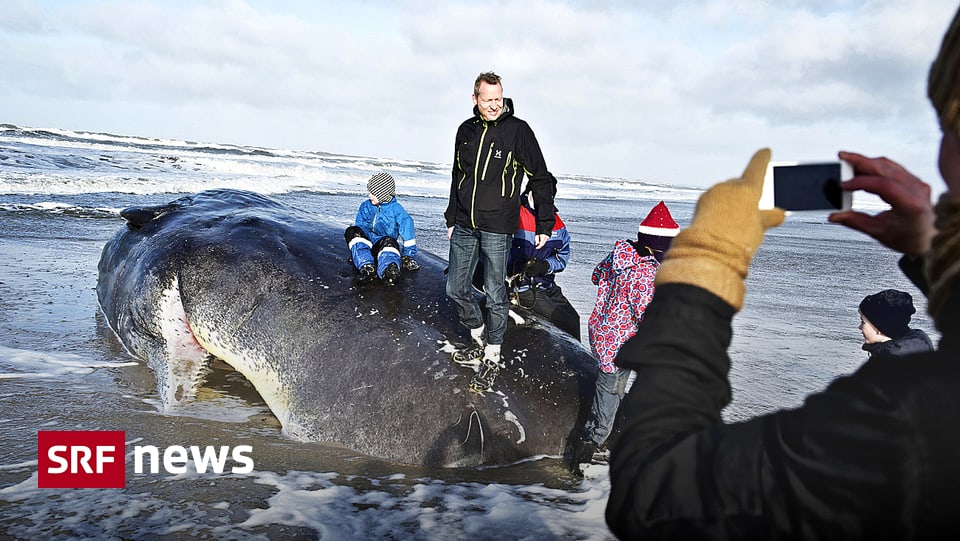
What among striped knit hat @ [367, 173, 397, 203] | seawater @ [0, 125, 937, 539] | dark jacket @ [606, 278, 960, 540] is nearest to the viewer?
dark jacket @ [606, 278, 960, 540]

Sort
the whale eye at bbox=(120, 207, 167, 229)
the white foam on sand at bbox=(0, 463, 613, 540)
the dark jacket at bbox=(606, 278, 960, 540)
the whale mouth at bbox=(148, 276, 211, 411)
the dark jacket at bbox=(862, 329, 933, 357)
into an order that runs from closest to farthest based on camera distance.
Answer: the dark jacket at bbox=(606, 278, 960, 540) < the white foam on sand at bbox=(0, 463, 613, 540) < the dark jacket at bbox=(862, 329, 933, 357) < the whale mouth at bbox=(148, 276, 211, 411) < the whale eye at bbox=(120, 207, 167, 229)

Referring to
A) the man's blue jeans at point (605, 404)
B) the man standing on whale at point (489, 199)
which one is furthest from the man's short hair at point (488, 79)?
the man's blue jeans at point (605, 404)

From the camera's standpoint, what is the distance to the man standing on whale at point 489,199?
4.62 m

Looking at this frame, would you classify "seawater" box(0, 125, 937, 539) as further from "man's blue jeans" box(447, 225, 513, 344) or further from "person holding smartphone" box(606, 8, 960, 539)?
"man's blue jeans" box(447, 225, 513, 344)

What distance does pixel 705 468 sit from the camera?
116cm

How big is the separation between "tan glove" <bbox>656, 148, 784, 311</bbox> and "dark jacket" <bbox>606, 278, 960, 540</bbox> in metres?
0.03

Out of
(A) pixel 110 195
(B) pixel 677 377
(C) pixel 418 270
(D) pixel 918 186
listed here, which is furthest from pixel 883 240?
(A) pixel 110 195

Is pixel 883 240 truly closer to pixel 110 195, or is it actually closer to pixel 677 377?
pixel 677 377

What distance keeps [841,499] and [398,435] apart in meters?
3.42

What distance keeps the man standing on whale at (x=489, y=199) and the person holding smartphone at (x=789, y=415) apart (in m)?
3.22

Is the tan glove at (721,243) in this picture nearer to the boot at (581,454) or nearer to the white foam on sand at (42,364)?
the boot at (581,454)

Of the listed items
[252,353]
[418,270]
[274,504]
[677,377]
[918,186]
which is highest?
[918,186]

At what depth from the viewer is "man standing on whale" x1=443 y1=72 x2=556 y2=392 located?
4.62 meters

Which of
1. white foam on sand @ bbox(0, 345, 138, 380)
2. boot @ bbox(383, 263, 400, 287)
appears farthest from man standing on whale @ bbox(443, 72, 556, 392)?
white foam on sand @ bbox(0, 345, 138, 380)
